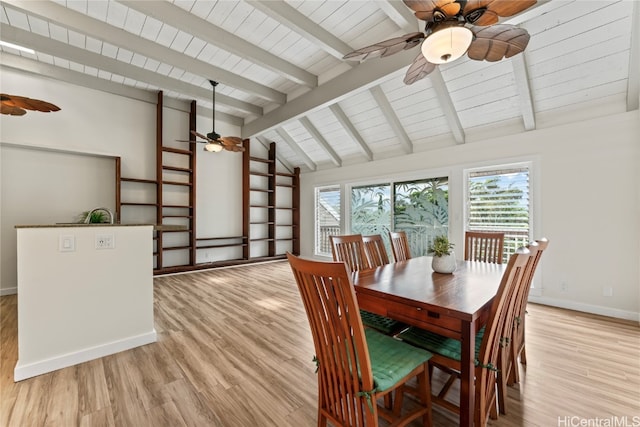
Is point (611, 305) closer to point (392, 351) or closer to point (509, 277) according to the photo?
point (509, 277)

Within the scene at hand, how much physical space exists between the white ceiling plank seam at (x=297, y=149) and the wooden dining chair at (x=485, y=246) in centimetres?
469

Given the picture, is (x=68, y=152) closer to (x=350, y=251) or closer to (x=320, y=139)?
(x=320, y=139)

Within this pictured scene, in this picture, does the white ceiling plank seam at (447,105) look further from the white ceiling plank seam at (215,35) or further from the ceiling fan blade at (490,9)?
the ceiling fan blade at (490,9)

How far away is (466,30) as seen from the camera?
1609mm

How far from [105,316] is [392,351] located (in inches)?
97.8

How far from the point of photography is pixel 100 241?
7.55ft

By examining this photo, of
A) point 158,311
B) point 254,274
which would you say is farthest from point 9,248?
point 254,274

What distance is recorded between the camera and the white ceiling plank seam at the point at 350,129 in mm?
4926

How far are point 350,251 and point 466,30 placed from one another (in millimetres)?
1779

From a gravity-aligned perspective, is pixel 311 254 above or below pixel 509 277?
below

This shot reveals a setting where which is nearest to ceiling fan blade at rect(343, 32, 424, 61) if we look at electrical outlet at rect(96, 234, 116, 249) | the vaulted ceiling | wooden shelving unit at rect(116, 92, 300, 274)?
the vaulted ceiling

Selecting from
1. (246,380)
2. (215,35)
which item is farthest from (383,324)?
(215,35)

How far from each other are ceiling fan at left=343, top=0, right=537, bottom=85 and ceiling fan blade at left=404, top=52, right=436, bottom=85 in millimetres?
232

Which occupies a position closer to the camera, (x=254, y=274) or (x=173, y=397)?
(x=173, y=397)
